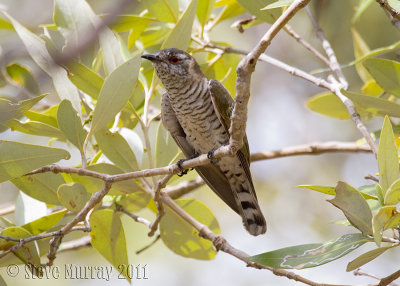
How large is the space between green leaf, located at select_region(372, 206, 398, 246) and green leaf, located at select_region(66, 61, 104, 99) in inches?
63.2

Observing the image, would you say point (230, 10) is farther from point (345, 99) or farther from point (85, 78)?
point (85, 78)

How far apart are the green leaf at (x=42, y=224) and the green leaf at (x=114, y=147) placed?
40 centimetres

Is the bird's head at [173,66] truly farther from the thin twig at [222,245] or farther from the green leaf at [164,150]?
the thin twig at [222,245]

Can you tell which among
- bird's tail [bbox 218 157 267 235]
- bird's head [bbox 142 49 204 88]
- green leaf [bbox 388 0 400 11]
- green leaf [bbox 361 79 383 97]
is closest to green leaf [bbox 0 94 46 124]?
bird's head [bbox 142 49 204 88]

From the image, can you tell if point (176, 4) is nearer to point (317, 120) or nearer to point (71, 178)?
point (71, 178)

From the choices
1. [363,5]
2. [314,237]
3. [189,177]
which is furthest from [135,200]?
[314,237]

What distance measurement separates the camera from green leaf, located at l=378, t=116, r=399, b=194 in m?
2.15

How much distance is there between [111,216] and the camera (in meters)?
2.95

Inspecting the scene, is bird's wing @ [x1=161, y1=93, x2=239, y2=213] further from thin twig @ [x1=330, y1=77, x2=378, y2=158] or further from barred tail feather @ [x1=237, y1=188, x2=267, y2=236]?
thin twig @ [x1=330, y1=77, x2=378, y2=158]

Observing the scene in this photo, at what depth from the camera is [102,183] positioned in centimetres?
284

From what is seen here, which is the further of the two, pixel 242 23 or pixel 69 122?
pixel 242 23

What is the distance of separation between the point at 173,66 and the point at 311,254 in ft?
5.30

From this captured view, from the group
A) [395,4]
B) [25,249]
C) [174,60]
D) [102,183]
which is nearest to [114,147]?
[102,183]

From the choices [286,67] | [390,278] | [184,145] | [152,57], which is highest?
[152,57]
